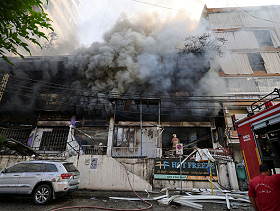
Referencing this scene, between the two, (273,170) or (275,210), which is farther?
(273,170)

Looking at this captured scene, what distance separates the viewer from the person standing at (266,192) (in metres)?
2.40

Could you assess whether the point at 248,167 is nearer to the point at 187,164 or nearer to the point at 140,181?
the point at 187,164

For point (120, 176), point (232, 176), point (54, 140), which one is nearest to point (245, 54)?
point (232, 176)

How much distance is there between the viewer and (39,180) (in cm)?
555

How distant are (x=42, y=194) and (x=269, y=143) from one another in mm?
7515

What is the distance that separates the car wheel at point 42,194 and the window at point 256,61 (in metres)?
20.1

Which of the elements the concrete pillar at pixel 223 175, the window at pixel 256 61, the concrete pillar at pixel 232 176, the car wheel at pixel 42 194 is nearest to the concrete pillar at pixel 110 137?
the car wheel at pixel 42 194

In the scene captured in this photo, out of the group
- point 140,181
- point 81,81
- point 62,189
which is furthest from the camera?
point 81,81

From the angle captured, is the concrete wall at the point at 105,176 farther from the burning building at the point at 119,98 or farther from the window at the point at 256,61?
the window at the point at 256,61

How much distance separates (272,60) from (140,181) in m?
18.4

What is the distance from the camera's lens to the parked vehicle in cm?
540

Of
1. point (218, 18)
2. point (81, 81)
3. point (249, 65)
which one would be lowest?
point (81, 81)

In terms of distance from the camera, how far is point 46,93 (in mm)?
15812

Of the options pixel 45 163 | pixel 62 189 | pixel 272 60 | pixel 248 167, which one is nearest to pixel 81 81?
pixel 45 163
